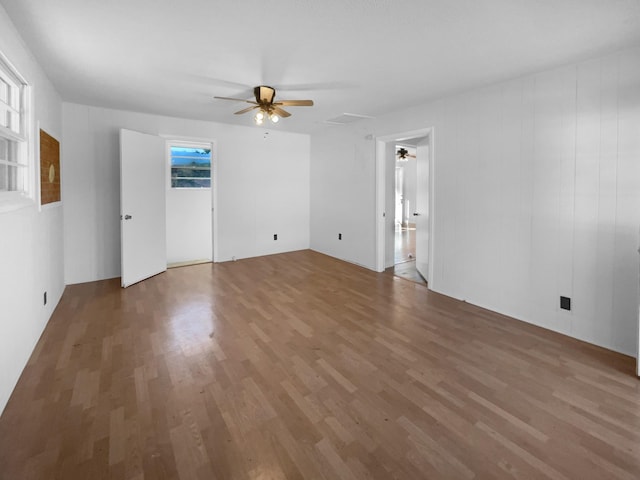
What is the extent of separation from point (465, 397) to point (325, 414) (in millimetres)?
922

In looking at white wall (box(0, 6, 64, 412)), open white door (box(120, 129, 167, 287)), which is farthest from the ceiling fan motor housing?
open white door (box(120, 129, 167, 287))

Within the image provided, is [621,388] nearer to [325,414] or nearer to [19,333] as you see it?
[325,414]

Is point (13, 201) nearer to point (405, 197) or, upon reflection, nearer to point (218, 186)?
point (218, 186)

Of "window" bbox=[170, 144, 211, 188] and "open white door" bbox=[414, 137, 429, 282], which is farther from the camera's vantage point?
"window" bbox=[170, 144, 211, 188]

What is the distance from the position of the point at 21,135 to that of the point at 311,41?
240 centimetres

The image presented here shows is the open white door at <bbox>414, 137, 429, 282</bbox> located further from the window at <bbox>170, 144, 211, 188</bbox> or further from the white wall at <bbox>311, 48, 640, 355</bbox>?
the window at <bbox>170, 144, 211, 188</bbox>

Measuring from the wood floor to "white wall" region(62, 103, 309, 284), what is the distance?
4.48 ft

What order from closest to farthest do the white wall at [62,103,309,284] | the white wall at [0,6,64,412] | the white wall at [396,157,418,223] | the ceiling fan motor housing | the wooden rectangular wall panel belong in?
the white wall at [0,6,64,412], the wooden rectangular wall panel, the ceiling fan motor housing, the white wall at [62,103,309,284], the white wall at [396,157,418,223]

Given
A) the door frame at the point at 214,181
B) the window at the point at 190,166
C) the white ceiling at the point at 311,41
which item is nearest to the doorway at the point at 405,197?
the door frame at the point at 214,181

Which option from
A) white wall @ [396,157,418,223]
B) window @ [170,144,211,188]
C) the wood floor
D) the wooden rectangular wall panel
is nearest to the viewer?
the wood floor

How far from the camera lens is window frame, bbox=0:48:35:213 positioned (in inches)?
90.1

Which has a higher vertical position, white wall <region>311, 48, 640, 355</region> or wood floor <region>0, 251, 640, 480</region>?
white wall <region>311, 48, 640, 355</region>

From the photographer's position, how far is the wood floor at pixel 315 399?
156 cm

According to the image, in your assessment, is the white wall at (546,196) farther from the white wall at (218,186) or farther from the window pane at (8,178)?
the window pane at (8,178)
